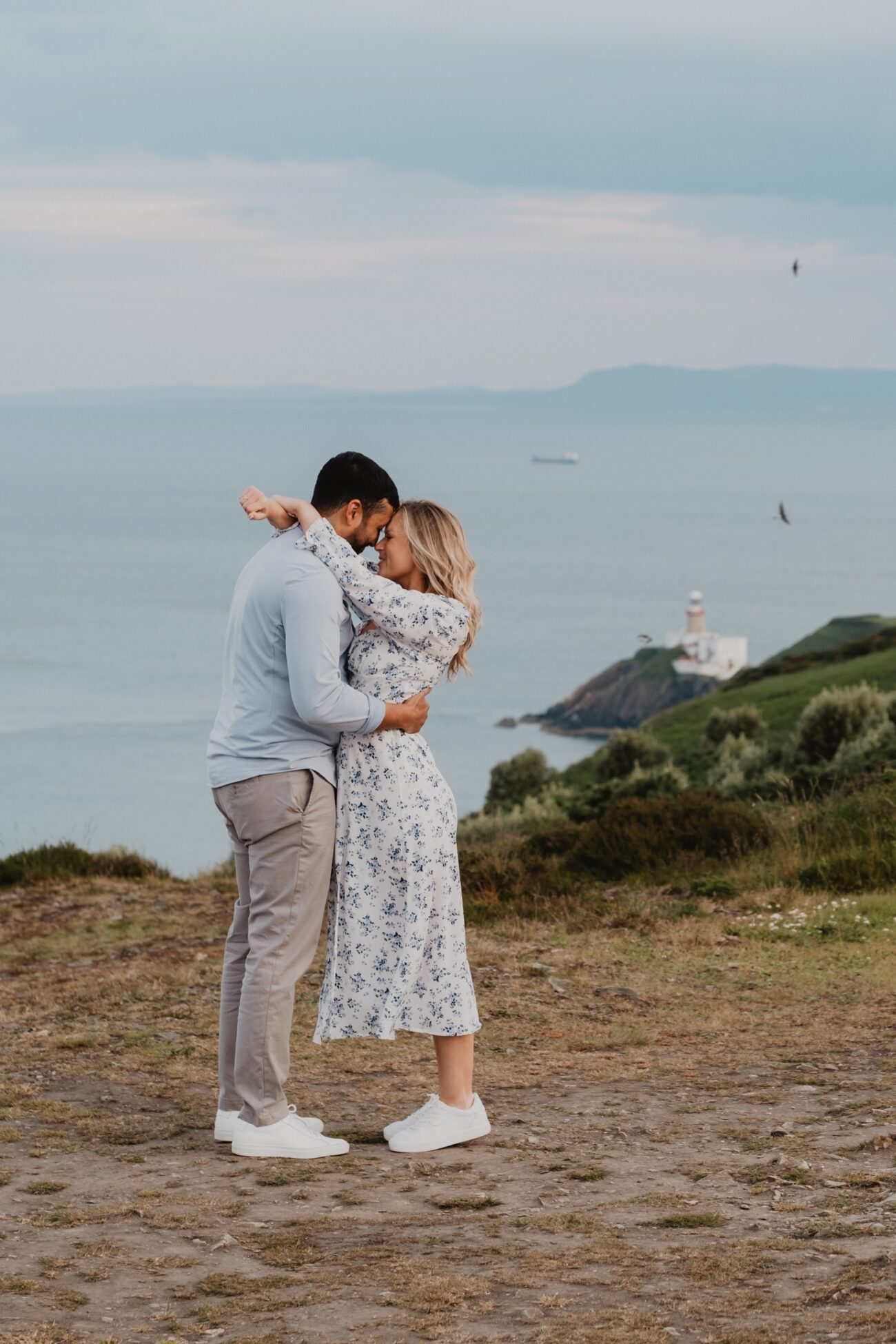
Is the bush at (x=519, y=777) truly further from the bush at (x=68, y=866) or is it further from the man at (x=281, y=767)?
the man at (x=281, y=767)

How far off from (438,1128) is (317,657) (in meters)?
1.71

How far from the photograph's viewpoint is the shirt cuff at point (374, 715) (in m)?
4.86

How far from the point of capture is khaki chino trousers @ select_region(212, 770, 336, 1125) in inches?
193

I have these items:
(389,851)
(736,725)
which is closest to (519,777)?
(736,725)

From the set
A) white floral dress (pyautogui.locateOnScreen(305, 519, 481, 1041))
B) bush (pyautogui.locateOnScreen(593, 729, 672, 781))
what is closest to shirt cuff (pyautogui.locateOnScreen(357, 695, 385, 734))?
white floral dress (pyautogui.locateOnScreen(305, 519, 481, 1041))

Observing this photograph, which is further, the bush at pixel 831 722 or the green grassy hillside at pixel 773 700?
the green grassy hillside at pixel 773 700

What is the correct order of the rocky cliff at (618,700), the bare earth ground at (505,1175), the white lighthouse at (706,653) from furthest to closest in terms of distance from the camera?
the white lighthouse at (706,653) < the rocky cliff at (618,700) < the bare earth ground at (505,1175)

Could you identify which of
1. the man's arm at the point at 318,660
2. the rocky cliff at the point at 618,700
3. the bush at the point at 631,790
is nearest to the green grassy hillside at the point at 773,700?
the bush at the point at 631,790

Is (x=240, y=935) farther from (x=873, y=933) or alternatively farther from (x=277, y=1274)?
(x=873, y=933)

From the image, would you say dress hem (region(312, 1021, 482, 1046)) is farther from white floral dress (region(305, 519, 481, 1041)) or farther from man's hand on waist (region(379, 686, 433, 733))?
man's hand on waist (region(379, 686, 433, 733))

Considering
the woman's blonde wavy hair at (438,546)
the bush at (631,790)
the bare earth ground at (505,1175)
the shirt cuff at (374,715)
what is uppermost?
the woman's blonde wavy hair at (438,546)

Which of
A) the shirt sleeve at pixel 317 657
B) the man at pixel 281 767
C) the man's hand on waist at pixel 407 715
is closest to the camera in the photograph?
the shirt sleeve at pixel 317 657

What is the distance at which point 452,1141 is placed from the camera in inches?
202

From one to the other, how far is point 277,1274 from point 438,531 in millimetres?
2369
